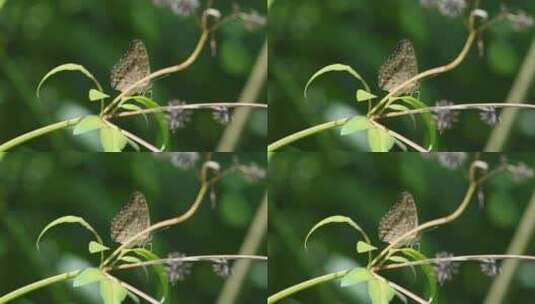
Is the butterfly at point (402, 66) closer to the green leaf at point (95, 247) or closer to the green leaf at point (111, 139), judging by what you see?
the green leaf at point (111, 139)

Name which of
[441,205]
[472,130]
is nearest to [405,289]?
[441,205]

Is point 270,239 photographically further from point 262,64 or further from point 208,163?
point 262,64

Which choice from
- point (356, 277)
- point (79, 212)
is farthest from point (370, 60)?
point (79, 212)

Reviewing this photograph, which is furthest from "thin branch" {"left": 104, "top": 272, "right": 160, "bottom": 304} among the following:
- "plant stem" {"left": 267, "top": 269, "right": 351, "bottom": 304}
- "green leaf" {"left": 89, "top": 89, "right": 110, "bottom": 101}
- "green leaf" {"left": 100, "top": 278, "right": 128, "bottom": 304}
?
"green leaf" {"left": 89, "top": 89, "right": 110, "bottom": 101}

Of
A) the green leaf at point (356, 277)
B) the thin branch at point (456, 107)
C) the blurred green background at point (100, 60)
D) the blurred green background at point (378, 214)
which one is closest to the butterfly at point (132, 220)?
the blurred green background at point (100, 60)

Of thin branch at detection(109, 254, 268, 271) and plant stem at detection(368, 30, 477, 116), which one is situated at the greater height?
plant stem at detection(368, 30, 477, 116)

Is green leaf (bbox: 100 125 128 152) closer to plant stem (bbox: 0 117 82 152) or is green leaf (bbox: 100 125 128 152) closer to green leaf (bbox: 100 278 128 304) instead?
plant stem (bbox: 0 117 82 152)

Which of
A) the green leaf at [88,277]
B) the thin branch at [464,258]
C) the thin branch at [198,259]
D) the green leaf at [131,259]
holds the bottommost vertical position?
the green leaf at [88,277]
